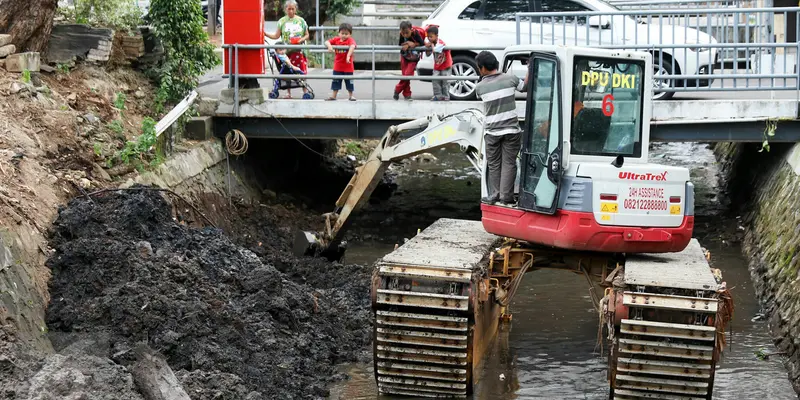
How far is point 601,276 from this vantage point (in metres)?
11.2

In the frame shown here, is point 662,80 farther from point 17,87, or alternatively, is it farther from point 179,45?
point 17,87

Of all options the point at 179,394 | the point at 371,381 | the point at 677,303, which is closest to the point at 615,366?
the point at 677,303

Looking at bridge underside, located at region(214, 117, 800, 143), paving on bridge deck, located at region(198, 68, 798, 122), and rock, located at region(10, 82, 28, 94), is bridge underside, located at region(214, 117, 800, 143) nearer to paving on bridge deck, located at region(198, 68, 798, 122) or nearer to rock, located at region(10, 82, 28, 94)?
paving on bridge deck, located at region(198, 68, 798, 122)

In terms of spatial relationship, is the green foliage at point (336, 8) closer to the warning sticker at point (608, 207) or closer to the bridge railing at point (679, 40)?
the bridge railing at point (679, 40)

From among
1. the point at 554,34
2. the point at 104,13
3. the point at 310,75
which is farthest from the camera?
the point at 554,34

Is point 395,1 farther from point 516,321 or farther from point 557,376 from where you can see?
point 557,376

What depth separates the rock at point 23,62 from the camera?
45.0 ft

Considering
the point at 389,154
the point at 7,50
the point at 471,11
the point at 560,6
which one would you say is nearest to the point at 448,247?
the point at 389,154

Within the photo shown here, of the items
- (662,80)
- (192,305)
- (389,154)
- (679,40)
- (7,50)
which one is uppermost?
(679,40)

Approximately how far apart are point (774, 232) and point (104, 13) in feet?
32.2

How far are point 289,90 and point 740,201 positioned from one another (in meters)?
7.75

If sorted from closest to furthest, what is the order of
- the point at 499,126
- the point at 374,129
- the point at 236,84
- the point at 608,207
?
the point at 608,207 → the point at 499,126 → the point at 236,84 → the point at 374,129

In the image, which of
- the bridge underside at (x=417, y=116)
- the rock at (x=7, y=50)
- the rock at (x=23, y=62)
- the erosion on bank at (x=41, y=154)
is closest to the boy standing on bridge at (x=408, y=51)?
the bridge underside at (x=417, y=116)

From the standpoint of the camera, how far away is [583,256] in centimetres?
1123
